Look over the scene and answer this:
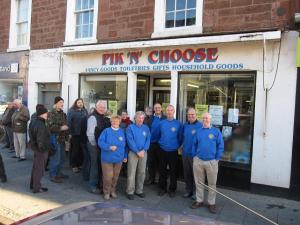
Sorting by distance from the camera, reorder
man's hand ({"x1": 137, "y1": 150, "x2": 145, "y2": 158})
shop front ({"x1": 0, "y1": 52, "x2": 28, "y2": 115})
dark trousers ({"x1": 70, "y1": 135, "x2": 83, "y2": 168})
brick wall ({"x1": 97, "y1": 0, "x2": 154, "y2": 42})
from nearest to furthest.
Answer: man's hand ({"x1": 137, "y1": 150, "x2": 145, "y2": 158}), dark trousers ({"x1": 70, "y1": 135, "x2": 83, "y2": 168}), brick wall ({"x1": 97, "y1": 0, "x2": 154, "y2": 42}), shop front ({"x1": 0, "y1": 52, "x2": 28, "y2": 115})

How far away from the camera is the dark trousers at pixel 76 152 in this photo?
8703 mm

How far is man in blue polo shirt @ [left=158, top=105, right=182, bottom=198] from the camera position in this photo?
23.5 feet

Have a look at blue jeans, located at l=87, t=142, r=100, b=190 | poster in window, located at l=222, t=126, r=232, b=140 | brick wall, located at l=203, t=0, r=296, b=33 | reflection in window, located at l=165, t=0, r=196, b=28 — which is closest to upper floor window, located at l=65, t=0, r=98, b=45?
reflection in window, located at l=165, t=0, r=196, b=28

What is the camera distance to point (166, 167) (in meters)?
7.36

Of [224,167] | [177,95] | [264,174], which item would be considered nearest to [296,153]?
[264,174]

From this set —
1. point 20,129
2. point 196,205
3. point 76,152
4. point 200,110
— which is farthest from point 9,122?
point 196,205

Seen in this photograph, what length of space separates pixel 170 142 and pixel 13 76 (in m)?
7.52

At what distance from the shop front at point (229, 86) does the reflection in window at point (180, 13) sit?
0.76m

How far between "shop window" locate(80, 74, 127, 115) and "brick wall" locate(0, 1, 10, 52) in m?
4.25

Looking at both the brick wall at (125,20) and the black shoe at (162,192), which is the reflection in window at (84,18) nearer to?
the brick wall at (125,20)

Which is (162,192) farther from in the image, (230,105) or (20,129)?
(20,129)

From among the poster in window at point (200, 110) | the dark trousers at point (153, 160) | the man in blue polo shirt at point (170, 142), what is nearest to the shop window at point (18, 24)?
the dark trousers at point (153, 160)

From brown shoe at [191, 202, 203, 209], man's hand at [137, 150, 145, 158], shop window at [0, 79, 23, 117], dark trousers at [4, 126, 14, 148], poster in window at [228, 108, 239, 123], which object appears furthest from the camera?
shop window at [0, 79, 23, 117]

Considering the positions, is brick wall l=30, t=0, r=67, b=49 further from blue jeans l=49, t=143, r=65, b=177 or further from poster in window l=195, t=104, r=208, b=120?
poster in window l=195, t=104, r=208, b=120
